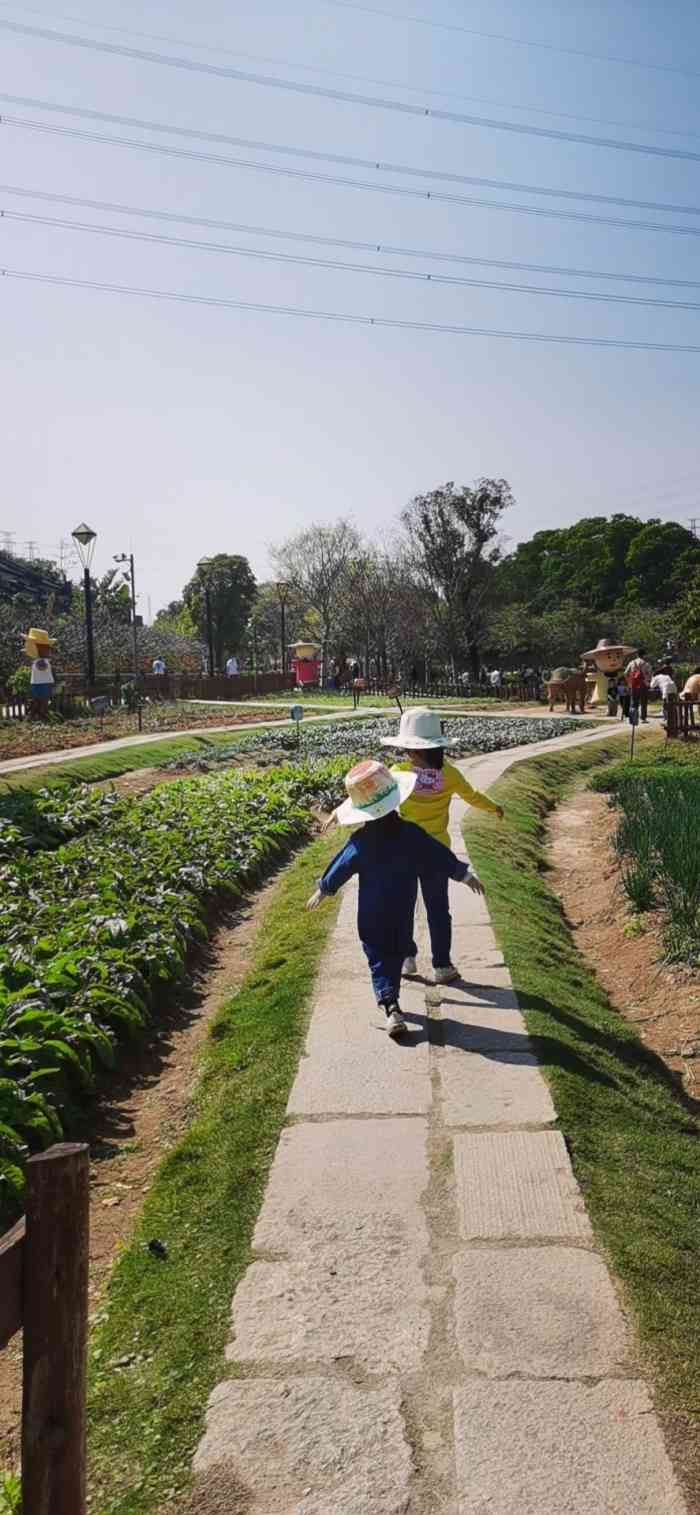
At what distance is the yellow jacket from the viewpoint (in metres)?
6.50

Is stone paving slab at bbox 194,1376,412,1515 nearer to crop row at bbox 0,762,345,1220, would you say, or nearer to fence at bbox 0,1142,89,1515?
fence at bbox 0,1142,89,1515

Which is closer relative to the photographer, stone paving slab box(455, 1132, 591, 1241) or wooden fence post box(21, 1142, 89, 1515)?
wooden fence post box(21, 1142, 89, 1515)

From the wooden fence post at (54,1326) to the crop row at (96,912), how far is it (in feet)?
7.49

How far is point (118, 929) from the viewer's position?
7129 millimetres

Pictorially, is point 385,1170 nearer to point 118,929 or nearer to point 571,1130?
point 571,1130

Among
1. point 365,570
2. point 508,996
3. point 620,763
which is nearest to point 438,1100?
point 508,996

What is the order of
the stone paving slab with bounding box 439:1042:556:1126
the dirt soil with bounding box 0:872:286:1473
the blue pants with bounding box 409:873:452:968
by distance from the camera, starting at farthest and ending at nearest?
the blue pants with bounding box 409:873:452:968
the stone paving slab with bounding box 439:1042:556:1126
the dirt soil with bounding box 0:872:286:1473

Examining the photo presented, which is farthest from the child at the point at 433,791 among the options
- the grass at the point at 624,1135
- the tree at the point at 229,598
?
the tree at the point at 229,598

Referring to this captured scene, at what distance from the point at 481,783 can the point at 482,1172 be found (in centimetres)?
1182

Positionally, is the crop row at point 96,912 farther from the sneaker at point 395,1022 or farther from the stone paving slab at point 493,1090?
the stone paving slab at point 493,1090

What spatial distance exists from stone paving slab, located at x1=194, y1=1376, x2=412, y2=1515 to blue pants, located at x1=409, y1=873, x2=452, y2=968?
3260 millimetres

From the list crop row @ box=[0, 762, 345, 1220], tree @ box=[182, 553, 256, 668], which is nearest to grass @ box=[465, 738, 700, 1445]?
crop row @ box=[0, 762, 345, 1220]

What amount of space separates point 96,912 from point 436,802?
8.17ft

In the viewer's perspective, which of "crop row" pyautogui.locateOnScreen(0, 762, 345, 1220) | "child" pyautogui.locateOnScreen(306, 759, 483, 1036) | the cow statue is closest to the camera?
"crop row" pyautogui.locateOnScreen(0, 762, 345, 1220)
